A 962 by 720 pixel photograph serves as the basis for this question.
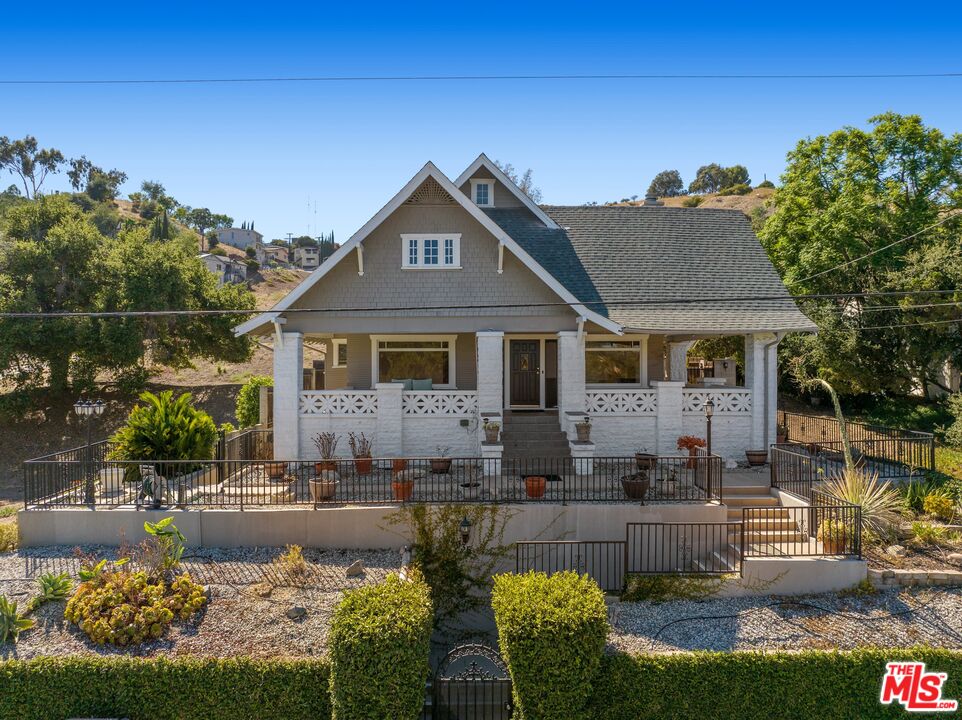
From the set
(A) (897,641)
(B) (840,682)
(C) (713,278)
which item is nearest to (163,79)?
(C) (713,278)

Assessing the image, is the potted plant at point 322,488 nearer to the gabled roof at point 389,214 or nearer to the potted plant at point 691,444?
the gabled roof at point 389,214

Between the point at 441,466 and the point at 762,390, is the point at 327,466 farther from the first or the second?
the point at 762,390

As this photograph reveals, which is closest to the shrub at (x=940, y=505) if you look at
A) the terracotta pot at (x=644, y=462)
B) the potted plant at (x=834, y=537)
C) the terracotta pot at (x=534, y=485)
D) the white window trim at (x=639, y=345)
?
the potted plant at (x=834, y=537)

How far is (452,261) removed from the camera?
1516cm

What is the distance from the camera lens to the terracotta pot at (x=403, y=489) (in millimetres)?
11555

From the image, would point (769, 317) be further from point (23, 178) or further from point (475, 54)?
point (23, 178)

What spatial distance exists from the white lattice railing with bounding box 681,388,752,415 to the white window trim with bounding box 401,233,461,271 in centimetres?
722

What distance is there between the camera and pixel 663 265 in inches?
693

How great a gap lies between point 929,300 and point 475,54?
18.4m

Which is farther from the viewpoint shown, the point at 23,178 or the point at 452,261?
the point at 23,178

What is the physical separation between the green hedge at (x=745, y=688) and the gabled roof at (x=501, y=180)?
47.2ft

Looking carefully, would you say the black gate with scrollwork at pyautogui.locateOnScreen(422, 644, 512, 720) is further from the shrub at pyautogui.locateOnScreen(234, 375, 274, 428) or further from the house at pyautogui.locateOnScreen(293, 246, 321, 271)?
the house at pyautogui.locateOnScreen(293, 246, 321, 271)

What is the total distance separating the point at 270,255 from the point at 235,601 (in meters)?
88.5

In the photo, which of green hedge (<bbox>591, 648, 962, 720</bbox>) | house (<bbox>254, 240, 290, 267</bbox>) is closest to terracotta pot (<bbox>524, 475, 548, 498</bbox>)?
green hedge (<bbox>591, 648, 962, 720</bbox>)
